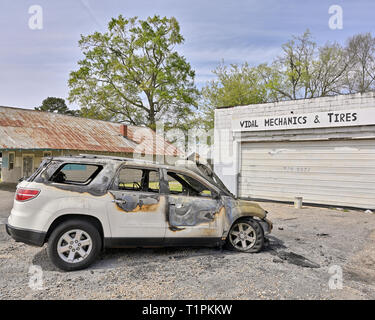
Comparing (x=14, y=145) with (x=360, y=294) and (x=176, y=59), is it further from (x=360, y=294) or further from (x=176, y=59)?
(x=176, y=59)

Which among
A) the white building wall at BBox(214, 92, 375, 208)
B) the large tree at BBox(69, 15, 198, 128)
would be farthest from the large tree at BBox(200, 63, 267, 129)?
the white building wall at BBox(214, 92, 375, 208)

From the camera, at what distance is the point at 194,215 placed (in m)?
4.85

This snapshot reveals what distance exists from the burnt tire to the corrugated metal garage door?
7.43 meters

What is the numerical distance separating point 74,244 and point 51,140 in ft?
53.7

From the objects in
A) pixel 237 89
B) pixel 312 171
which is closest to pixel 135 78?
pixel 237 89

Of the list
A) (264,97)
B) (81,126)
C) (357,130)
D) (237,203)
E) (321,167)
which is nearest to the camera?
(237,203)

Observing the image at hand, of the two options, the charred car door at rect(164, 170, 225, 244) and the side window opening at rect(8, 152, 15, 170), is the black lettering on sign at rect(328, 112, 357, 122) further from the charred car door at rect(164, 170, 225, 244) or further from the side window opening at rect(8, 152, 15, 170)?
the side window opening at rect(8, 152, 15, 170)

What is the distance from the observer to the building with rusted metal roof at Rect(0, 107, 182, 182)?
58.0 feet

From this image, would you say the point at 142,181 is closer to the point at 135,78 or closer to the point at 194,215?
the point at 194,215

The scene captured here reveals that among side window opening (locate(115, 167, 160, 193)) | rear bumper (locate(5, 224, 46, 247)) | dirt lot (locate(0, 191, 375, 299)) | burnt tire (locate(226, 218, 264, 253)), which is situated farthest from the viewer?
burnt tire (locate(226, 218, 264, 253))

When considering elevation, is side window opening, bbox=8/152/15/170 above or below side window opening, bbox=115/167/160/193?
above

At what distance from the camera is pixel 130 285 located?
12.4 feet

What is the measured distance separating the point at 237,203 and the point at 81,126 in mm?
20250

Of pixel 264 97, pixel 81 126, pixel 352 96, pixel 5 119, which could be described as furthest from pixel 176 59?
pixel 352 96
